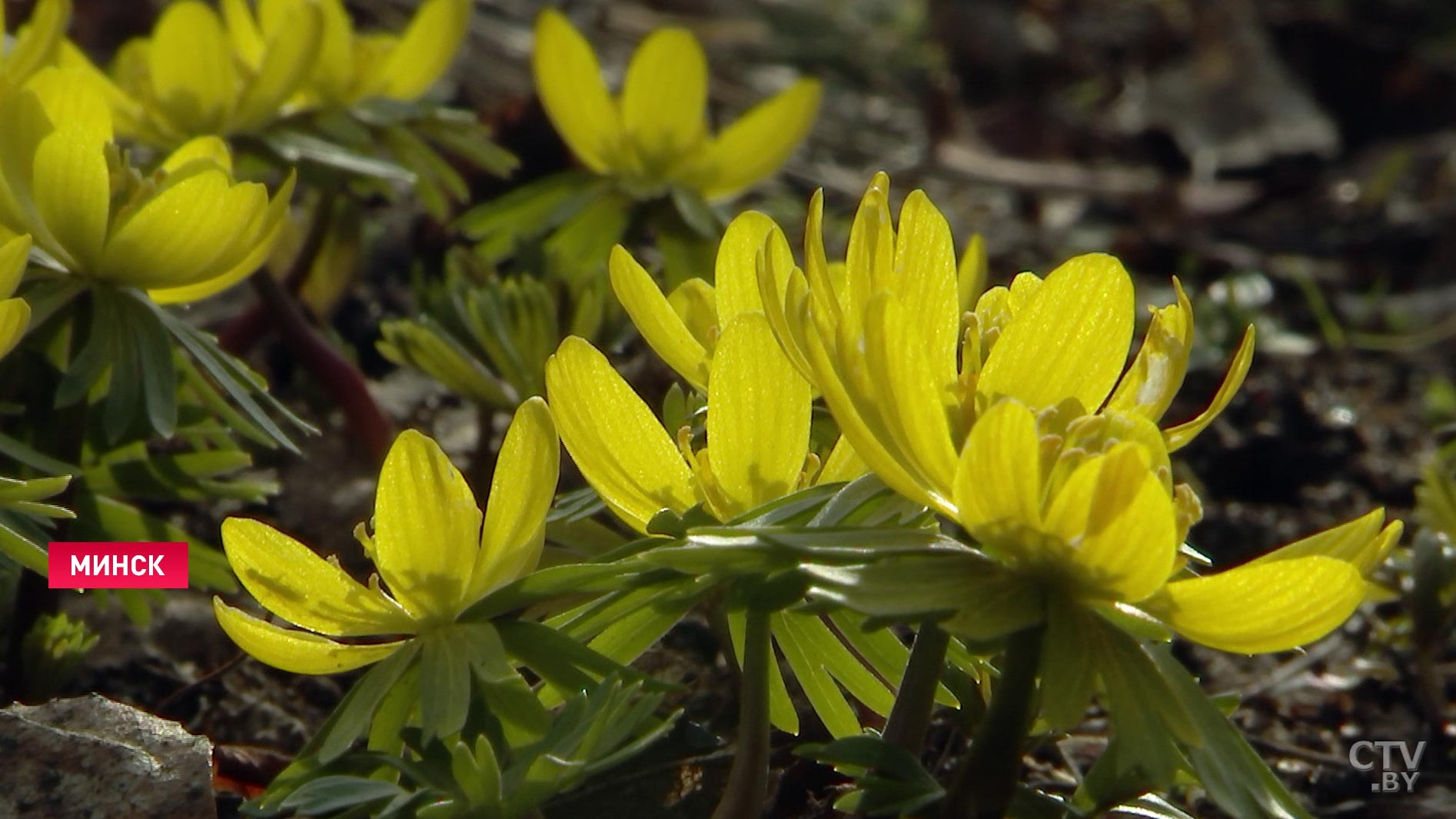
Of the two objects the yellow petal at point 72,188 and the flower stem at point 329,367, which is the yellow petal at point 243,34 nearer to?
the flower stem at point 329,367

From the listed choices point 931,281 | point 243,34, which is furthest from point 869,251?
point 243,34

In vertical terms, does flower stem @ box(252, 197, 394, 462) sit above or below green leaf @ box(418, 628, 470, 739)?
below

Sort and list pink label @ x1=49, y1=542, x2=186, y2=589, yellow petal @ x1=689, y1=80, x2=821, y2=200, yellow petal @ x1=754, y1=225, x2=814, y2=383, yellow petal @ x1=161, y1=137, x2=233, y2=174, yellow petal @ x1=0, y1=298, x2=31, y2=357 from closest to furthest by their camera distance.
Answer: yellow petal @ x1=754, y1=225, x2=814, y2=383
yellow petal @ x1=0, y1=298, x2=31, y2=357
pink label @ x1=49, y1=542, x2=186, y2=589
yellow petal @ x1=161, y1=137, x2=233, y2=174
yellow petal @ x1=689, y1=80, x2=821, y2=200

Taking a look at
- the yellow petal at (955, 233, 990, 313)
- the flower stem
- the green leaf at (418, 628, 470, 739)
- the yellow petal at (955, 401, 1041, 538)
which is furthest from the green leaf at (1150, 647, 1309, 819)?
the flower stem

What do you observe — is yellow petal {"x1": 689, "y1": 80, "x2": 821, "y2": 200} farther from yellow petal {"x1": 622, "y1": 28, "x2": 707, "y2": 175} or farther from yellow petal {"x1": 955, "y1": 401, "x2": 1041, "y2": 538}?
yellow petal {"x1": 955, "y1": 401, "x2": 1041, "y2": 538}

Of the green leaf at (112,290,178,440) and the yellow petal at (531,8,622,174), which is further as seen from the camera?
the yellow petal at (531,8,622,174)

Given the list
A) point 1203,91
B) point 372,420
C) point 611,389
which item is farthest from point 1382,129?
point 611,389

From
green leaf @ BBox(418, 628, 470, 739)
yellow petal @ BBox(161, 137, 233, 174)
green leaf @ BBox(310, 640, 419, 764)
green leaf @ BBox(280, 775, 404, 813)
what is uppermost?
yellow petal @ BBox(161, 137, 233, 174)
